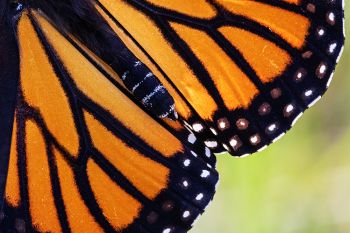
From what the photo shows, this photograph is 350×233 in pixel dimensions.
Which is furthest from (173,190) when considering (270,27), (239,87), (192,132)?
(270,27)

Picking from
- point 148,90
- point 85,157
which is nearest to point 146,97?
point 148,90

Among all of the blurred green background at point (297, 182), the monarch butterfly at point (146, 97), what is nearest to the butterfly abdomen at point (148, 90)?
the monarch butterfly at point (146, 97)

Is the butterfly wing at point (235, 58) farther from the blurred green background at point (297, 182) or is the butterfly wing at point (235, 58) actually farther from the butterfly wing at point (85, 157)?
the blurred green background at point (297, 182)

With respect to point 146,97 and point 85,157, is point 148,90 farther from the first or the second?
point 85,157

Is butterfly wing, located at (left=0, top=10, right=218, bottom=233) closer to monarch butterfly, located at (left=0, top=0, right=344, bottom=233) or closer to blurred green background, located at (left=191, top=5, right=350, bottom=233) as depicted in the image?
monarch butterfly, located at (left=0, top=0, right=344, bottom=233)

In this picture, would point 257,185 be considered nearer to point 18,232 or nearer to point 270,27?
point 270,27

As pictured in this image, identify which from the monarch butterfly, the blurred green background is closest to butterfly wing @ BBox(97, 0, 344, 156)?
the monarch butterfly
